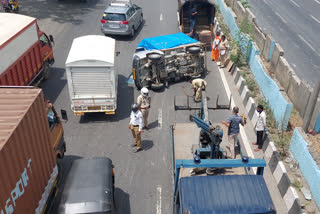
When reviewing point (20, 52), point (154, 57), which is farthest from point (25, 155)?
point (154, 57)

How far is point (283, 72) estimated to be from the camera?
42.6 ft

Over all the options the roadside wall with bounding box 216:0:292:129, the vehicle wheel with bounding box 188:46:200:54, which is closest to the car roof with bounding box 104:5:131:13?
the vehicle wheel with bounding box 188:46:200:54

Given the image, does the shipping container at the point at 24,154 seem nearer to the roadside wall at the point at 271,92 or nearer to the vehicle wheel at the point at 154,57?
the vehicle wheel at the point at 154,57

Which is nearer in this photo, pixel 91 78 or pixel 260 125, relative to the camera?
pixel 260 125

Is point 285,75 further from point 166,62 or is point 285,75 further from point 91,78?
point 91,78

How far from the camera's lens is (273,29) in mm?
22594

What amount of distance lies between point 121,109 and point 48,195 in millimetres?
5770

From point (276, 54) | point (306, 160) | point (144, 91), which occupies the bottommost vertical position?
point (306, 160)

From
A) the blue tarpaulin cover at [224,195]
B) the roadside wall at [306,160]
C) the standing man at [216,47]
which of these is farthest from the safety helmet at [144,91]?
the standing man at [216,47]

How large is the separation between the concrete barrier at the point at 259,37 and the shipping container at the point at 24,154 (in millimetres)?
11408

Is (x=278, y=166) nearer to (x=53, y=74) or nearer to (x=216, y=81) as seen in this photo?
(x=216, y=81)

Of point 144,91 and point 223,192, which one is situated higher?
point 223,192

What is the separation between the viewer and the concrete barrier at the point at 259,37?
1564 centimetres

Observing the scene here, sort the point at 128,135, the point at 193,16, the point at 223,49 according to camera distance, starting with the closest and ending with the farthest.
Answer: the point at 128,135, the point at 223,49, the point at 193,16
